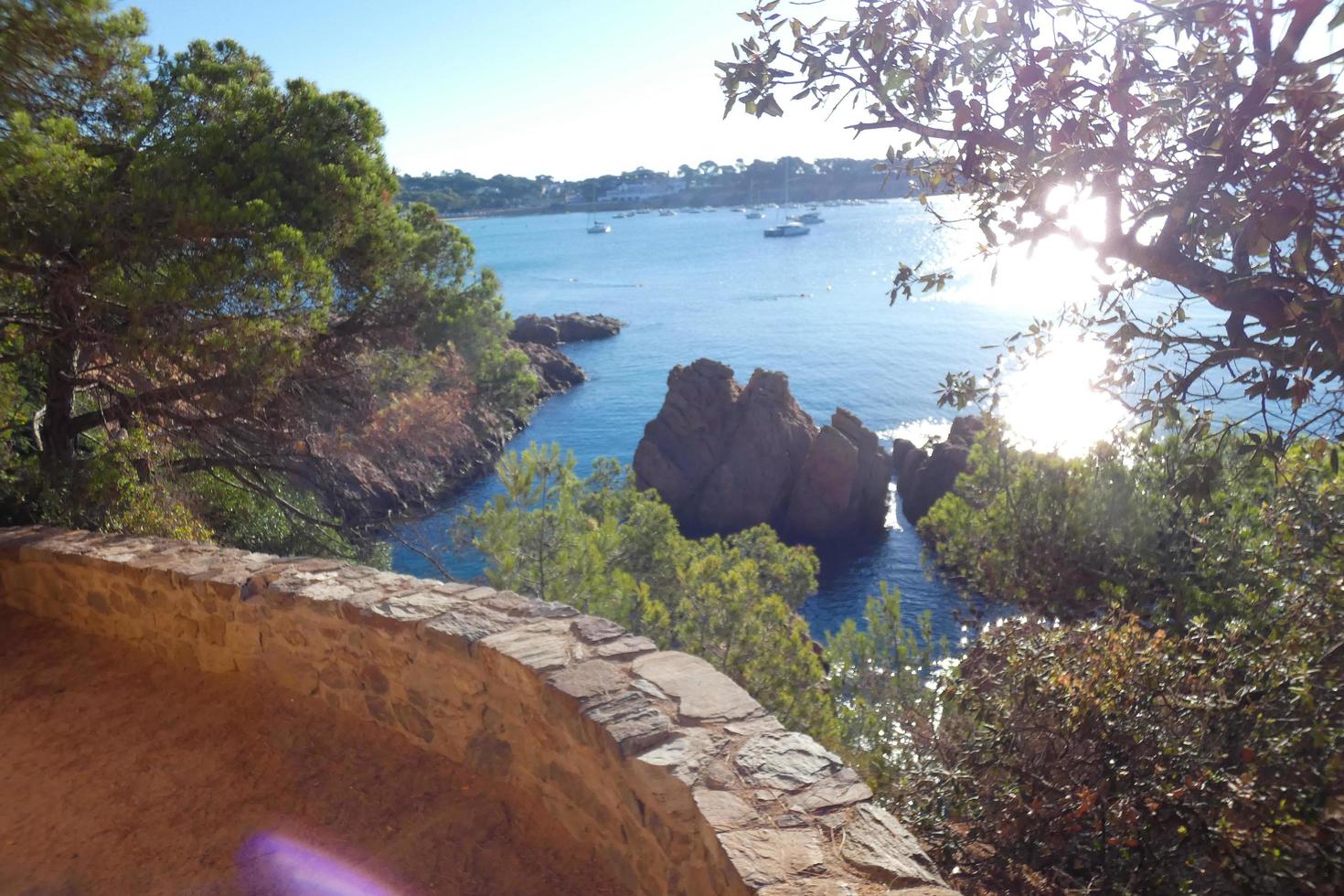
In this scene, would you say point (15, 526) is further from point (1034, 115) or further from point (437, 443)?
point (1034, 115)

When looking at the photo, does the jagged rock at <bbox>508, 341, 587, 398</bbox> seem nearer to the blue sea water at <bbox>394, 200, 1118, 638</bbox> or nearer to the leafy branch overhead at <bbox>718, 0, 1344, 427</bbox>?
the blue sea water at <bbox>394, 200, 1118, 638</bbox>

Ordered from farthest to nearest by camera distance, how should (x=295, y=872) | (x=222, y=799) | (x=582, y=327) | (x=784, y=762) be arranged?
(x=582, y=327)
(x=222, y=799)
(x=295, y=872)
(x=784, y=762)

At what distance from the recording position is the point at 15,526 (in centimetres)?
653

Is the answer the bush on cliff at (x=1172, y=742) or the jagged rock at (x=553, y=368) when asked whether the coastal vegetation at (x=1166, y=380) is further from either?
the jagged rock at (x=553, y=368)

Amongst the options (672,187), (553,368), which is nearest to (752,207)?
(672,187)

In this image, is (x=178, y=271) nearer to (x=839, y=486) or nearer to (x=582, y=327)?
(x=839, y=486)

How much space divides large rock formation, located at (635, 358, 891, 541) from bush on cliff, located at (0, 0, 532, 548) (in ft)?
70.1

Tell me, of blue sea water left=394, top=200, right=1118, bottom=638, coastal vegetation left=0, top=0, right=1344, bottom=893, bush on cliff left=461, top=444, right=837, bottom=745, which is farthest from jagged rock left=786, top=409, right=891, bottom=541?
bush on cliff left=461, top=444, right=837, bottom=745

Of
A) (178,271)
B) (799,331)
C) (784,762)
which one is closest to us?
(784,762)

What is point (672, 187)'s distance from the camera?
155625 mm

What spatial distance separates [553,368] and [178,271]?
39.9 meters

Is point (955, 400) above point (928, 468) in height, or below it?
above

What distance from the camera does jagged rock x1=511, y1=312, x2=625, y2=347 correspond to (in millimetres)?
52812

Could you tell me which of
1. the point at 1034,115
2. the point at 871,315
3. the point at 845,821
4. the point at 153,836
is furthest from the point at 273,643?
the point at 871,315
